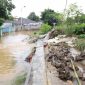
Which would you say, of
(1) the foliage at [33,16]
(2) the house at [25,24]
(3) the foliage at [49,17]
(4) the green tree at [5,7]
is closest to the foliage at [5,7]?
(4) the green tree at [5,7]

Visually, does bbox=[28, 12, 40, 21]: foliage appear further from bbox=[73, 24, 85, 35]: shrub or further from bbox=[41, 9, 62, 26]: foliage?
bbox=[73, 24, 85, 35]: shrub

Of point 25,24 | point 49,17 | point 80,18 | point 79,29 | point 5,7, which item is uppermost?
point 5,7

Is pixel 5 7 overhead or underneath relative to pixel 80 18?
overhead

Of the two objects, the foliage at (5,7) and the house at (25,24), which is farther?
the house at (25,24)

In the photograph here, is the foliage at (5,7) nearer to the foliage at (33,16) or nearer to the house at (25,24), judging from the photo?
the house at (25,24)

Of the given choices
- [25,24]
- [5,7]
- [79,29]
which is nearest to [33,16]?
[25,24]

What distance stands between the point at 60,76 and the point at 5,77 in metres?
3.90

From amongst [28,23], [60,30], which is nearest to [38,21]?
[28,23]

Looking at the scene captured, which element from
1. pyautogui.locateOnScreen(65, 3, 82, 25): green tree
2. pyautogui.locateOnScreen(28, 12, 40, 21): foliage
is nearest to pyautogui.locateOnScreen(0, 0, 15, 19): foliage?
pyautogui.locateOnScreen(65, 3, 82, 25): green tree

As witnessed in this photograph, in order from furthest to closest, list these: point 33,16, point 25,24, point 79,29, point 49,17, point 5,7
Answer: point 33,16
point 25,24
point 49,17
point 5,7
point 79,29

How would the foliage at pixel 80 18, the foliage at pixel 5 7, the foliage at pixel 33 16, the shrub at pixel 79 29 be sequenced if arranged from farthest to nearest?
the foliage at pixel 33 16
the foliage at pixel 5 7
the foliage at pixel 80 18
the shrub at pixel 79 29

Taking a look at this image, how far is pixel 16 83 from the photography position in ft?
36.2

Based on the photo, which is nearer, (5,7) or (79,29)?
(79,29)

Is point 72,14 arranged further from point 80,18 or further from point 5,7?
point 5,7
